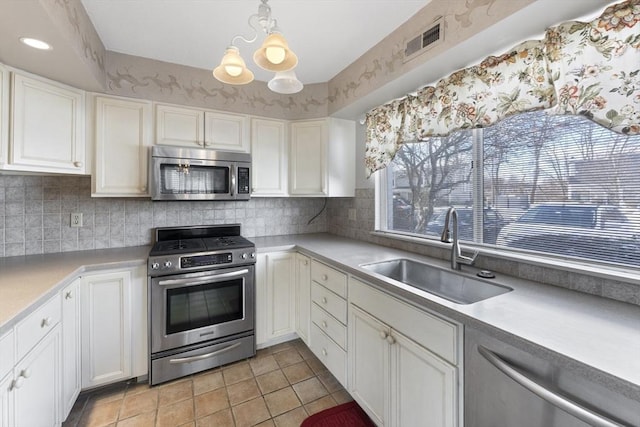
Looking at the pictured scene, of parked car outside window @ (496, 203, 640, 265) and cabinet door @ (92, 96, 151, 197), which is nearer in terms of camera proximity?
parked car outside window @ (496, 203, 640, 265)

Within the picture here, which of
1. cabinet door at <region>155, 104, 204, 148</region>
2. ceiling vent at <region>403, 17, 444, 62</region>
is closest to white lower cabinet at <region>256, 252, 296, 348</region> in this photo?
cabinet door at <region>155, 104, 204, 148</region>

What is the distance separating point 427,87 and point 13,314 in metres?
2.38

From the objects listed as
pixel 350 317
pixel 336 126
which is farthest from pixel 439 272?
pixel 336 126

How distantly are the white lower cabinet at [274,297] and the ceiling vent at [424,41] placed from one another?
1714 mm

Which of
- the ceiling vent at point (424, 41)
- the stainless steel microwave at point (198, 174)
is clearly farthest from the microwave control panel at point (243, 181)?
the ceiling vent at point (424, 41)

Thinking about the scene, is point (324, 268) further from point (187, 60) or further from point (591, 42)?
point (187, 60)

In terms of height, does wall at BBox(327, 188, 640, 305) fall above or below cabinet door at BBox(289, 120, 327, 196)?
below

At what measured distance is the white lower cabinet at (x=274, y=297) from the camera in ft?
7.54

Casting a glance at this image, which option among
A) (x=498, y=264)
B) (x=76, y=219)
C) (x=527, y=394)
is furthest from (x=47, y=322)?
(x=498, y=264)

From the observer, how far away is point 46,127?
169 cm

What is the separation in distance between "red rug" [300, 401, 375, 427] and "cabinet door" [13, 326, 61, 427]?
1259 millimetres

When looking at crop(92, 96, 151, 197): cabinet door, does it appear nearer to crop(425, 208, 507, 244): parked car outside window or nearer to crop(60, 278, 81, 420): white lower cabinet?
crop(60, 278, 81, 420): white lower cabinet

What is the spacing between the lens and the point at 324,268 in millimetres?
2004

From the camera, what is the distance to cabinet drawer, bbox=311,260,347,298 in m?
1.79
